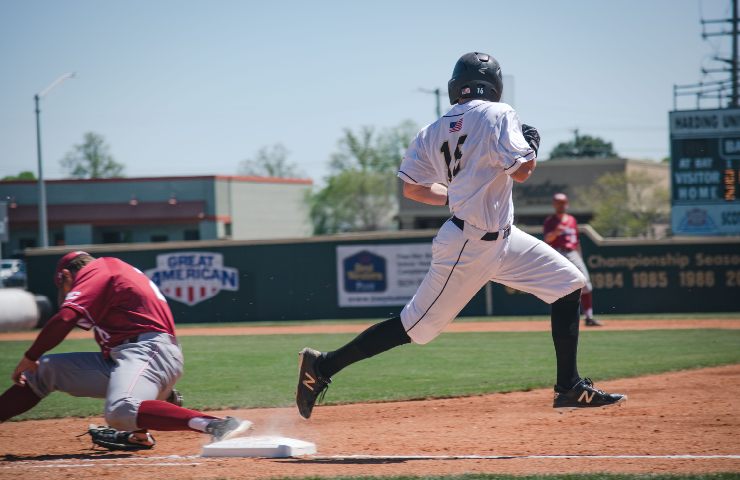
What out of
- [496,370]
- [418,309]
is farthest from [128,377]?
[496,370]

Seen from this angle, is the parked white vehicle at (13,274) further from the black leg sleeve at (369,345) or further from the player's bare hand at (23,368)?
the black leg sleeve at (369,345)

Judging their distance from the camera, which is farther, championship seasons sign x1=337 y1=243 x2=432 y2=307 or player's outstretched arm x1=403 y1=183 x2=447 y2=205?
championship seasons sign x1=337 y1=243 x2=432 y2=307

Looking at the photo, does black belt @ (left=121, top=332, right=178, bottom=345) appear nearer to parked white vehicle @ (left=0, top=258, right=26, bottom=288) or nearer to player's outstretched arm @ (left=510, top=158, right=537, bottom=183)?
player's outstretched arm @ (left=510, top=158, right=537, bottom=183)

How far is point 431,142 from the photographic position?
5762 mm

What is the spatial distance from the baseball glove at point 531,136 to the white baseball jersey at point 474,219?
Result: 2.5 inches

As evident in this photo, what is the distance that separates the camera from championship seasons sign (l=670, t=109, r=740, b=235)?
2145 cm

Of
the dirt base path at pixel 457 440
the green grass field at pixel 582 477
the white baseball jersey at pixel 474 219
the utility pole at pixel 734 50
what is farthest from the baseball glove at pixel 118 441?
the utility pole at pixel 734 50

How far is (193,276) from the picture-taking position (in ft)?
73.0

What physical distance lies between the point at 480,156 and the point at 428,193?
48 cm

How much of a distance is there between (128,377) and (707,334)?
1104 cm

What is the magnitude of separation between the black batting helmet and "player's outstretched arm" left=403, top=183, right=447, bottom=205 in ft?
1.88

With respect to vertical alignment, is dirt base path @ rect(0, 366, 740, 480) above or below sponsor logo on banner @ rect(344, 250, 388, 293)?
below

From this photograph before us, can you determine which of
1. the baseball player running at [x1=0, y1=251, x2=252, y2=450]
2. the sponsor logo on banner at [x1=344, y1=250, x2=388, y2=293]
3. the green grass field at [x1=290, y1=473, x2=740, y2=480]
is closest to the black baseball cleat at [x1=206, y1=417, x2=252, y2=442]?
the baseball player running at [x1=0, y1=251, x2=252, y2=450]

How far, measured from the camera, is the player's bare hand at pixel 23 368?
5781mm
